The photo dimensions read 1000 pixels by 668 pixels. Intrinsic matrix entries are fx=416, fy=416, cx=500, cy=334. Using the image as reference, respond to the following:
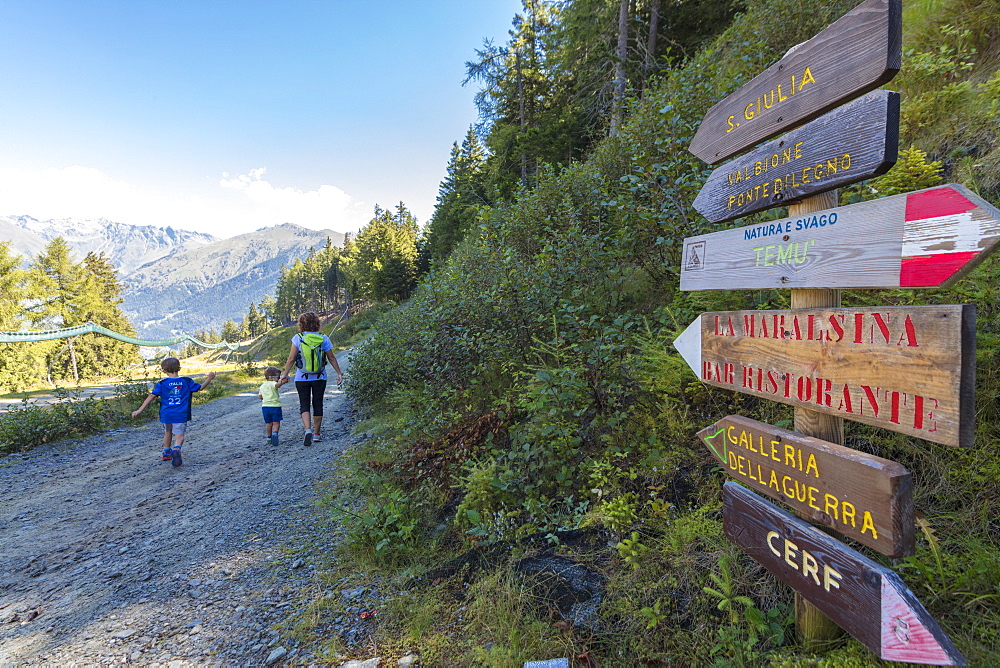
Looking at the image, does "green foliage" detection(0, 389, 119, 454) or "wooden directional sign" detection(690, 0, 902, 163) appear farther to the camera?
"green foliage" detection(0, 389, 119, 454)

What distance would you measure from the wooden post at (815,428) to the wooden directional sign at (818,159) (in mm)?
97

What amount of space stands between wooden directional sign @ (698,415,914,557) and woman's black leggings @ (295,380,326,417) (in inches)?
259

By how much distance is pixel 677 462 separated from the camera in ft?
10.6

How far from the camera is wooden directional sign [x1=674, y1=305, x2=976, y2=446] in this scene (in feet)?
4.38

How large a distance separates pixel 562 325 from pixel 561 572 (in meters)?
2.93

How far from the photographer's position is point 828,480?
174cm

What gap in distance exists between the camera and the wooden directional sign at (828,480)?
1.49 metres

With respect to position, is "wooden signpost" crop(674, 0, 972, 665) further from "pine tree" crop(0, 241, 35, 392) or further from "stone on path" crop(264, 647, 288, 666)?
"pine tree" crop(0, 241, 35, 392)

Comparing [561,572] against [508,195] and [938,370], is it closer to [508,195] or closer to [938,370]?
[938,370]

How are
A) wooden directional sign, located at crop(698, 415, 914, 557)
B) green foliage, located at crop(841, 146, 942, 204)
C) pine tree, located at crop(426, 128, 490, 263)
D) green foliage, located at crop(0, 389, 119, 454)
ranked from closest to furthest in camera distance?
wooden directional sign, located at crop(698, 415, 914, 557) → green foliage, located at crop(841, 146, 942, 204) → green foliage, located at crop(0, 389, 119, 454) → pine tree, located at crop(426, 128, 490, 263)

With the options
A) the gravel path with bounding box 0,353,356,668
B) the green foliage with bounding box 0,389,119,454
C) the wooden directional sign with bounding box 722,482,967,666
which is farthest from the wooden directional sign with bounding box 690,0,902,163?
the green foliage with bounding box 0,389,119,454

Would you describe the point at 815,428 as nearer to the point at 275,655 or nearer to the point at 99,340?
the point at 275,655

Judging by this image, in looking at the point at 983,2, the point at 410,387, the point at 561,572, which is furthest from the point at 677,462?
the point at 983,2

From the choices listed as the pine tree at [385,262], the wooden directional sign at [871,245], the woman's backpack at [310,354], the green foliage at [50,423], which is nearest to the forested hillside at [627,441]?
the wooden directional sign at [871,245]
